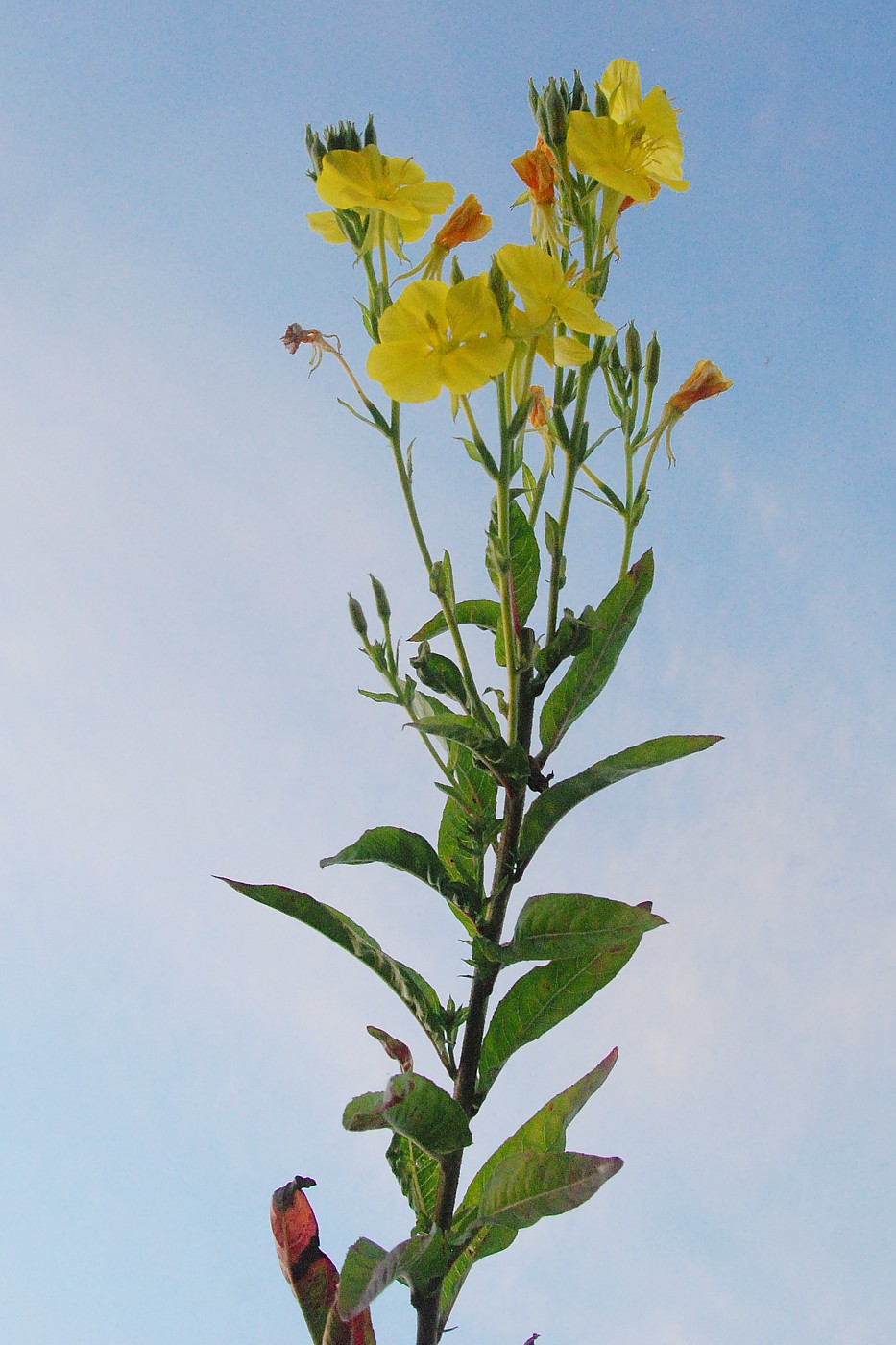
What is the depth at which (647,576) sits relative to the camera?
112 centimetres

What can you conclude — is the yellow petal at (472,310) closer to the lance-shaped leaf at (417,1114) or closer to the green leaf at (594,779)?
the green leaf at (594,779)

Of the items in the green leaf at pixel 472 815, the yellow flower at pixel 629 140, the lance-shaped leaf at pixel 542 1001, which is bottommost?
the lance-shaped leaf at pixel 542 1001

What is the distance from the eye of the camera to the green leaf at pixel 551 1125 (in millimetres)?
1131

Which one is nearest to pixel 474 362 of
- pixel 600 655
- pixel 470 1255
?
pixel 600 655

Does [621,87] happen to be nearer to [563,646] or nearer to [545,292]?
[545,292]

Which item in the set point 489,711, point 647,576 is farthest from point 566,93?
point 489,711

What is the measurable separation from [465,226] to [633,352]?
0.75ft

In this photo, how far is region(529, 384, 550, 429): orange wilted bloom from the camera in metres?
1.20

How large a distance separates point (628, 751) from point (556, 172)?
610 mm

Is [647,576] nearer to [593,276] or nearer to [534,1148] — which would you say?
[593,276]

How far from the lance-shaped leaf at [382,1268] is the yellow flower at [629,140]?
106 cm

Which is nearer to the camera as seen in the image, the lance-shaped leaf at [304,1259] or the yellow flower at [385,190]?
the yellow flower at [385,190]

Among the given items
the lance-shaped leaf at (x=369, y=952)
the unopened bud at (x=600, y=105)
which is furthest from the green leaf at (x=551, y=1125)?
the unopened bud at (x=600, y=105)

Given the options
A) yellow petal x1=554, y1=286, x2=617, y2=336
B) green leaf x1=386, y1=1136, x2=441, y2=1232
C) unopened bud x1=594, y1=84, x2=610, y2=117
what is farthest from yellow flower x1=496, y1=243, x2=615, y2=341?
green leaf x1=386, y1=1136, x2=441, y2=1232
